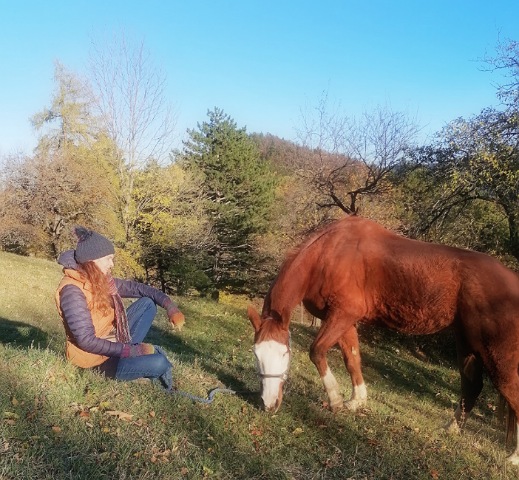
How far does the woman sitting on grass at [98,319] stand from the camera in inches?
165

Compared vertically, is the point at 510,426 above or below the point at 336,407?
above

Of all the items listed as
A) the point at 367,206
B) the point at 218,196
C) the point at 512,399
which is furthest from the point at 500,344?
the point at 218,196

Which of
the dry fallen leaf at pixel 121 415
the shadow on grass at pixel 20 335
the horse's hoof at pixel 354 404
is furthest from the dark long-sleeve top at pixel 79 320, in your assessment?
the shadow on grass at pixel 20 335

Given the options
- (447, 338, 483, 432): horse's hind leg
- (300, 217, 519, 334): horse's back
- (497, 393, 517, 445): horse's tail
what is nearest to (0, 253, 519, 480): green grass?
(497, 393, 517, 445): horse's tail

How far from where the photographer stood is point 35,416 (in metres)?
3.51

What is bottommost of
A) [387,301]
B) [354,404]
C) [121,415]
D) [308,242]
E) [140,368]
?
[354,404]

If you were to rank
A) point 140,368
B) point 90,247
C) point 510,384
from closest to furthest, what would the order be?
point 90,247 → point 140,368 → point 510,384

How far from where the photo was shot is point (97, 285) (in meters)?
4.35

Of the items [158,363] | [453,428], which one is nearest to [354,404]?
[453,428]

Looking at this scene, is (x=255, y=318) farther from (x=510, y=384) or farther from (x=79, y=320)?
(x=510, y=384)

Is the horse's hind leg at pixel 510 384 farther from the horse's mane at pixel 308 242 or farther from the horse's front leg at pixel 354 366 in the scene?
the horse's mane at pixel 308 242

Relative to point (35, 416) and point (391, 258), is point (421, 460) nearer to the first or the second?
point (391, 258)

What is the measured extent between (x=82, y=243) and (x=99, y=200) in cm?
2457

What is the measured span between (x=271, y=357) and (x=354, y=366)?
1.29 meters
